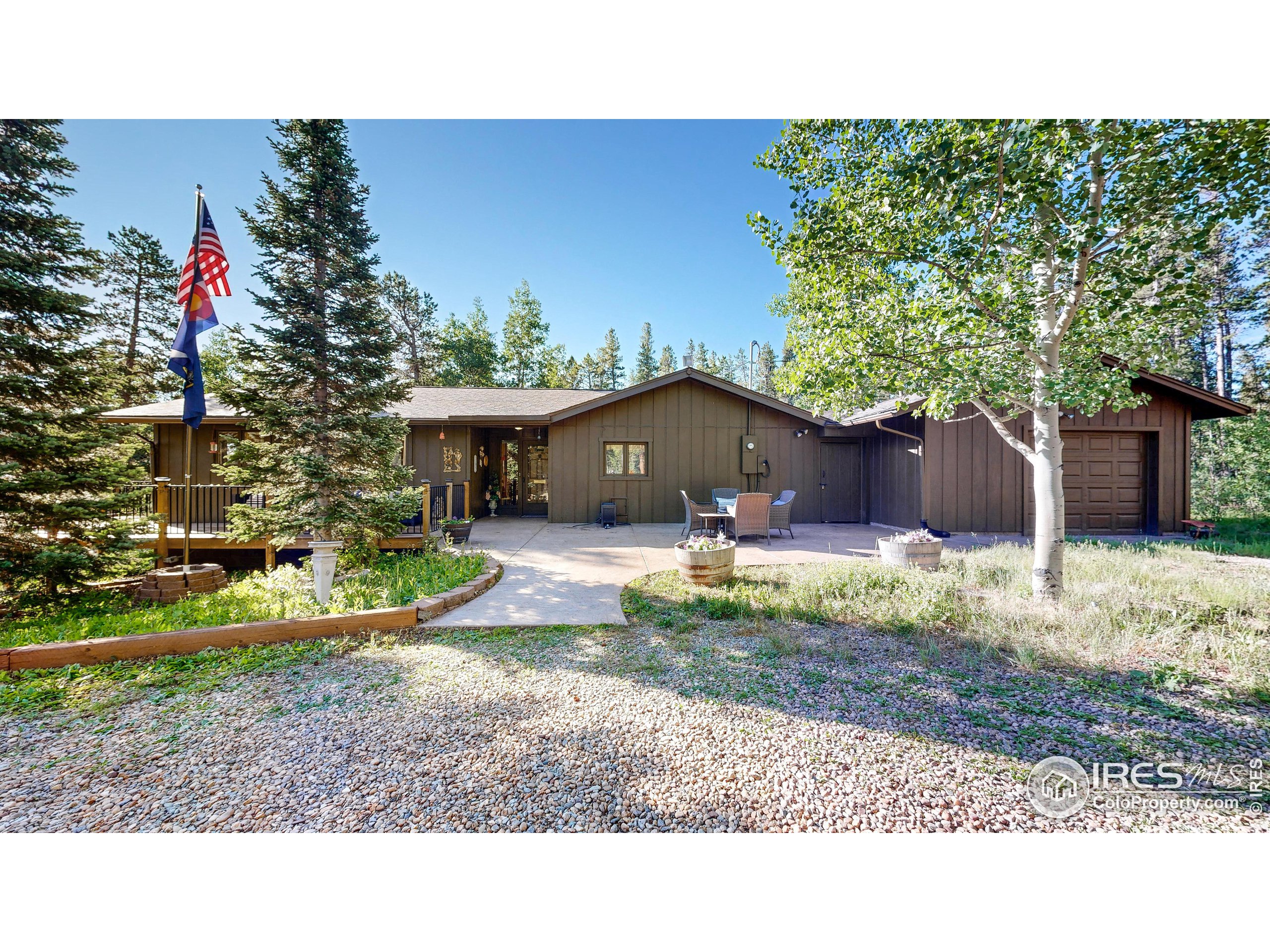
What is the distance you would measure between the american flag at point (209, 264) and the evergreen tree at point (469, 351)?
19508mm

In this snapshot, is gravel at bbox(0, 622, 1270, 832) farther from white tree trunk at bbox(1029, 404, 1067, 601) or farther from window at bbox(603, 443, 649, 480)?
window at bbox(603, 443, 649, 480)

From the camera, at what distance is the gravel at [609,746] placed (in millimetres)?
1804

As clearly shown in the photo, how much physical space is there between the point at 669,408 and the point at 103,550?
9060 millimetres

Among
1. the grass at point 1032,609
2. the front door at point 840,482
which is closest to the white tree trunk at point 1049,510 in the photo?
the grass at point 1032,609

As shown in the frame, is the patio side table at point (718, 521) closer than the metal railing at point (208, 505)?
No

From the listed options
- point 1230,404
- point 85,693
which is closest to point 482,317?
point 85,693

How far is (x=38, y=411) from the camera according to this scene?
15.3 ft

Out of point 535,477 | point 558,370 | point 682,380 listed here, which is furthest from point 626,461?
point 558,370

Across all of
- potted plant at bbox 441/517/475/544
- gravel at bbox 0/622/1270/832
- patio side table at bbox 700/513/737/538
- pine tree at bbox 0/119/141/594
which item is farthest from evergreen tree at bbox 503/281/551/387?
gravel at bbox 0/622/1270/832

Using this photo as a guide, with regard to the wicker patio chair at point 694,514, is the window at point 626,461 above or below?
above

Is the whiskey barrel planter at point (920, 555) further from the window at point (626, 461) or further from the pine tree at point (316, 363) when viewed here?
the pine tree at point (316, 363)

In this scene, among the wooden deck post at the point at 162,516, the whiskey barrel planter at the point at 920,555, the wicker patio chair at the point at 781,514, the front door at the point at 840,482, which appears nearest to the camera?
the whiskey barrel planter at the point at 920,555

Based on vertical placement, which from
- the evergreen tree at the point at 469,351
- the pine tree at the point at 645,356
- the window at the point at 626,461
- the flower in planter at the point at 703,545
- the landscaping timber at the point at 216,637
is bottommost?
the landscaping timber at the point at 216,637

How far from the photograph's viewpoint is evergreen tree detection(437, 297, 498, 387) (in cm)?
2439
